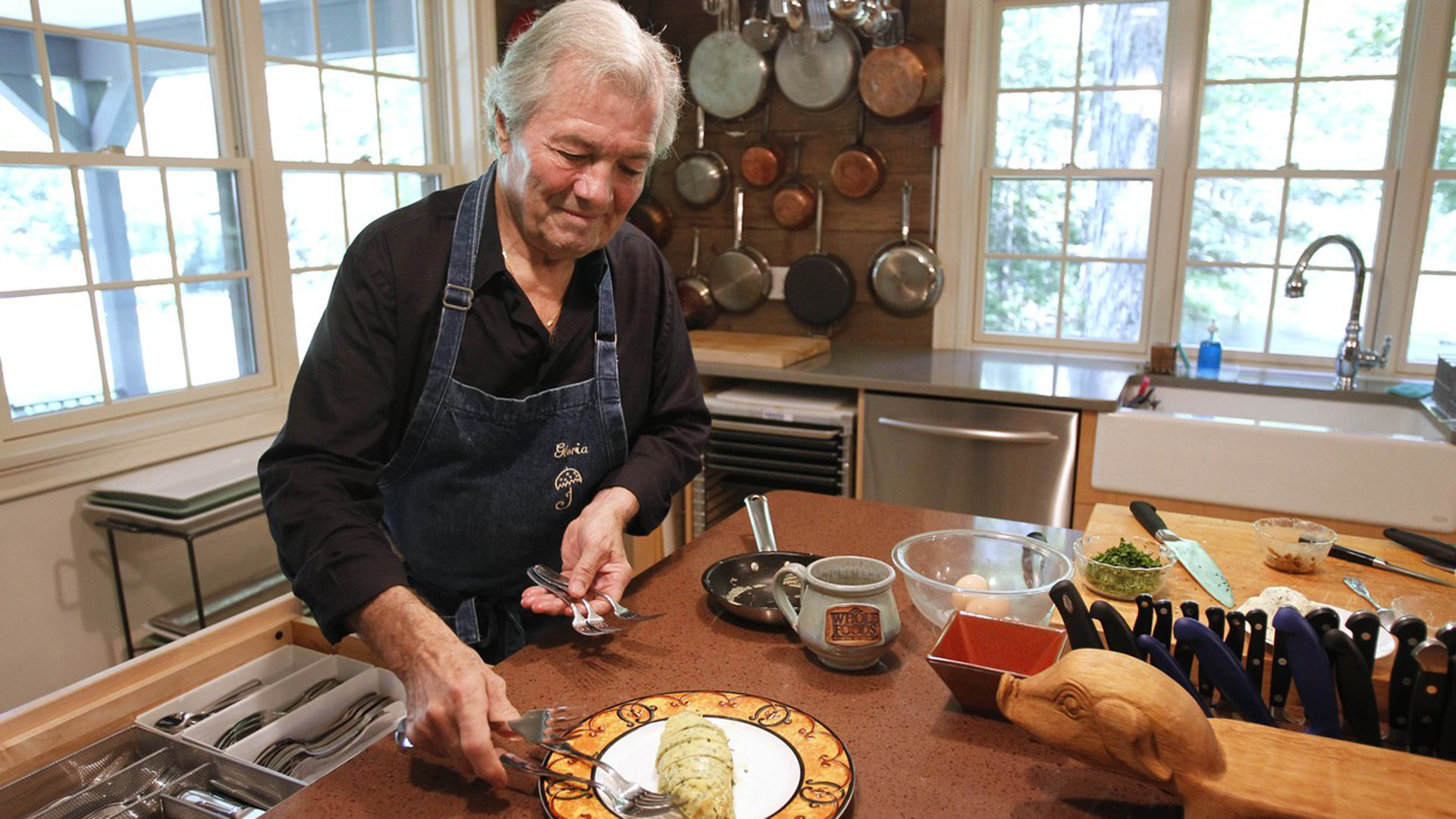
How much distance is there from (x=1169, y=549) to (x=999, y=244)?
7.56ft

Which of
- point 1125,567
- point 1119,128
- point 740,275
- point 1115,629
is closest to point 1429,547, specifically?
point 1125,567

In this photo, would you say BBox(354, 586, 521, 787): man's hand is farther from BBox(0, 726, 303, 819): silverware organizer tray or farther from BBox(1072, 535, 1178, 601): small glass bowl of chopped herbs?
BBox(1072, 535, 1178, 601): small glass bowl of chopped herbs

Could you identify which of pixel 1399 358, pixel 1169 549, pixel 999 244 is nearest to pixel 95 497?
pixel 1169 549

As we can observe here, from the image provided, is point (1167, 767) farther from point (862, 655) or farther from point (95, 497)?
point (95, 497)

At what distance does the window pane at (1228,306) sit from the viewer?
3.03m

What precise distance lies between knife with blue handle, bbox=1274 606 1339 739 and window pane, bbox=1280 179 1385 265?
8.44 ft

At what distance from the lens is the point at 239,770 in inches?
48.4

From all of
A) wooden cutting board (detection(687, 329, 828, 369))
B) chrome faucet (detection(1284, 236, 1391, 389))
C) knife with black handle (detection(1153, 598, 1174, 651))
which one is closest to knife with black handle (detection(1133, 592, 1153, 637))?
knife with black handle (detection(1153, 598, 1174, 651))

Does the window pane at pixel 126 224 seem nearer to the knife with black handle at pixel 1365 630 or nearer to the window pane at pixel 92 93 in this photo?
the window pane at pixel 92 93

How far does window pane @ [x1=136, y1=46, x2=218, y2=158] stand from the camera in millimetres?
2395

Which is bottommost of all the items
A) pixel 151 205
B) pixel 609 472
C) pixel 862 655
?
pixel 862 655

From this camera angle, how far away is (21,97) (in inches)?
83.5

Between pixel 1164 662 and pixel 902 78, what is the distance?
264cm

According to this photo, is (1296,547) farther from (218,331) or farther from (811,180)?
(218,331)
